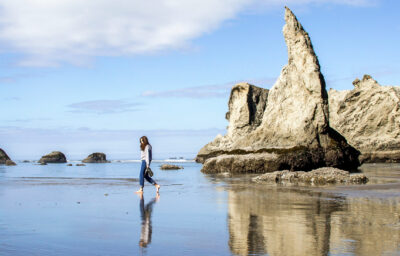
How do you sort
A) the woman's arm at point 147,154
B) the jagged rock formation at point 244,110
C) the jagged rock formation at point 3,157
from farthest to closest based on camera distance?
the jagged rock formation at point 3,157 < the jagged rock formation at point 244,110 < the woman's arm at point 147,154

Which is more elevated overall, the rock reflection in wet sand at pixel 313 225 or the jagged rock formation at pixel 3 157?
the jagged rock formation at pixel 3 157

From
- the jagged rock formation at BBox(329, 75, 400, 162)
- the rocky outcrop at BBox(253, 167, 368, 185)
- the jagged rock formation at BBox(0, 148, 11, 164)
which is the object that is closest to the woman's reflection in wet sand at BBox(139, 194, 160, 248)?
the rocky outcrop at BBox(253, 167, 368, 185)

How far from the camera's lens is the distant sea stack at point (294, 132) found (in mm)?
38031

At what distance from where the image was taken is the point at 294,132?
45.0 m

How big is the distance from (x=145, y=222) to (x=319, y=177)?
1401 cm

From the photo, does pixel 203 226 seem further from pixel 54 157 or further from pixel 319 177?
pixel 54 157

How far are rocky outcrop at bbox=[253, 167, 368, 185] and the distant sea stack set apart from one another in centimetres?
1333

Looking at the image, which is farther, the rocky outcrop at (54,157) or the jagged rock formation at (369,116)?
the rocky outcrop at (54,157)

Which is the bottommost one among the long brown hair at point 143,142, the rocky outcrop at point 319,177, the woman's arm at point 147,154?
the rocky outcrop at point 319,177

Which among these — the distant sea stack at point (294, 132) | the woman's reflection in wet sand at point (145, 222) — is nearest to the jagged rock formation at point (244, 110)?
the distant sea stack at point (294, 132)

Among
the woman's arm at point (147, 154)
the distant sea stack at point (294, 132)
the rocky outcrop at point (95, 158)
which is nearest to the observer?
the woman's arm at point (147, 154)

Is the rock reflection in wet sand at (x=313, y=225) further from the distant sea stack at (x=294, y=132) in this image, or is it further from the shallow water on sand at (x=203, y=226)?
the distant sea stack at (x=294, y=132)

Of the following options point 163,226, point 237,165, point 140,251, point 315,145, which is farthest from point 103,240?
point 315,145

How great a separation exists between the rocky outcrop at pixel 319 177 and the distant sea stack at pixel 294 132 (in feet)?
43.7
